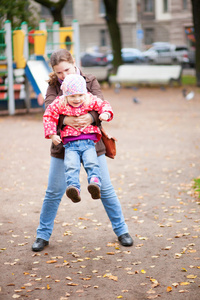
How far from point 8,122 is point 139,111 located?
424 centimetres

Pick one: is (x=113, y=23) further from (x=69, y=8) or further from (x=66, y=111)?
(x=69, y=8)

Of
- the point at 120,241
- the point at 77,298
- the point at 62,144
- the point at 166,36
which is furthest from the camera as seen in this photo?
the point at 166,36

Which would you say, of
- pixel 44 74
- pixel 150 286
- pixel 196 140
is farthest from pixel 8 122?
pixel 150 286

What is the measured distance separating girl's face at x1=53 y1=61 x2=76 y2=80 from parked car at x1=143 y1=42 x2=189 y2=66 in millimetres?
31538

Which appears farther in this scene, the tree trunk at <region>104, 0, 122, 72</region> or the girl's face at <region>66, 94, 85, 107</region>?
the tree trunk at <region>104, 0, 122, 72</region>

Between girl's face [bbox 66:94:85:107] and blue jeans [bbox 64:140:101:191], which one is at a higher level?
girl's face [bbox 66:94:85:107]

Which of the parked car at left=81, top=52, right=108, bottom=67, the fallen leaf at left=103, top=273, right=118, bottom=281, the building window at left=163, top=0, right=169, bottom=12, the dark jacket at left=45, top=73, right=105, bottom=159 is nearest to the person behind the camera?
the fallen leaf at left=103, top=273, right=118, bottom=281

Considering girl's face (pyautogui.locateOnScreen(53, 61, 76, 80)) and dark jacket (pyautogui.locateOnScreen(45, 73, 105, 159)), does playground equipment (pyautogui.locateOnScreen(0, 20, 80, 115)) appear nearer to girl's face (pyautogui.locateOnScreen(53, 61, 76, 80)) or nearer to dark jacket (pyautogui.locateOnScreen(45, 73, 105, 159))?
dark jacket (pyautogui.locateOnScreen(45, 73, 105, 159))

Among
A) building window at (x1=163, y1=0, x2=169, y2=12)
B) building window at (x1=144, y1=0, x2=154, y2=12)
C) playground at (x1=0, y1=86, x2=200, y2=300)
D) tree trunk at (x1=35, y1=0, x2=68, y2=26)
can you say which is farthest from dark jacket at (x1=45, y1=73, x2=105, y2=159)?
building window at (x1=144, y1=0, x2=154, y2=12)

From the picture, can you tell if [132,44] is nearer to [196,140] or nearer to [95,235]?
[196,140]

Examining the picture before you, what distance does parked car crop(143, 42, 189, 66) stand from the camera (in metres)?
35.7

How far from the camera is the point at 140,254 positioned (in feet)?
15.6

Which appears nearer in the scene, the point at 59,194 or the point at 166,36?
the point at 59,194

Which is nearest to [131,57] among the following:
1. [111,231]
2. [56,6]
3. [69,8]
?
[69,8]
